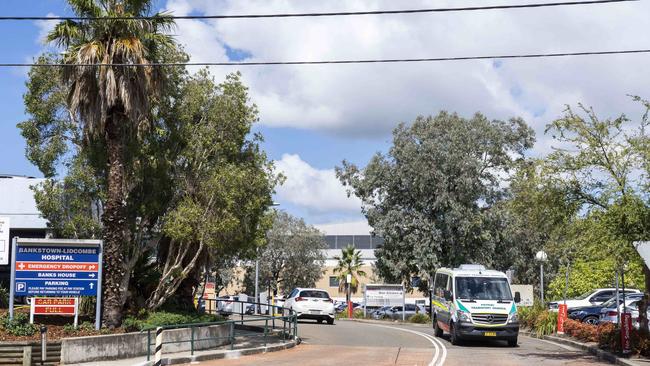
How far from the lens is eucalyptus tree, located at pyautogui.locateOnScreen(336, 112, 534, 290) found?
43031 mm

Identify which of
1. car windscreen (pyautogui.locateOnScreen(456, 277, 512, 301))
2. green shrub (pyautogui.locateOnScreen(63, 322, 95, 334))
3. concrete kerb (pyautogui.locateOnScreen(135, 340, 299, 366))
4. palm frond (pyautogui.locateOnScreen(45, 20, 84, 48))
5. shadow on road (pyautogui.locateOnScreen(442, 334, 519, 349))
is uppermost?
palm frond (pyautogui.locateOnScreen(45, 20, 84, 48))

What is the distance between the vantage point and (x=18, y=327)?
693 inches

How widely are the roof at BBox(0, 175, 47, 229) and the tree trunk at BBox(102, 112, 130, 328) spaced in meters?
13.6

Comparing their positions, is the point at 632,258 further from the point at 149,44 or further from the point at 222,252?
the point at 149,44

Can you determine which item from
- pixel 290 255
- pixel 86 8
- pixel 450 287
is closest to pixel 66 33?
pixel 86 8

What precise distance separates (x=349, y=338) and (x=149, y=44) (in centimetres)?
1207

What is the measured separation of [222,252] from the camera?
2278 centimetres

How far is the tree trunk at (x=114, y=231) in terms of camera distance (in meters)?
19.1

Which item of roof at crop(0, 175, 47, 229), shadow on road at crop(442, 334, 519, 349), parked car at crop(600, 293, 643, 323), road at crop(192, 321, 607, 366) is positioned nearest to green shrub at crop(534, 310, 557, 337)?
road at crop(192, 321, 607, 366)

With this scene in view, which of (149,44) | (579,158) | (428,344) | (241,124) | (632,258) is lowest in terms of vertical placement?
(428,344)

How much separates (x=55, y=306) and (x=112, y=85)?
575 cm

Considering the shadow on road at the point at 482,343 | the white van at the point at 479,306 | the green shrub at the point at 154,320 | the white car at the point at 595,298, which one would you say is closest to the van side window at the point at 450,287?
the white van at the point at 479,306

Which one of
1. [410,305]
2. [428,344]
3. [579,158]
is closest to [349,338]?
[428,344]

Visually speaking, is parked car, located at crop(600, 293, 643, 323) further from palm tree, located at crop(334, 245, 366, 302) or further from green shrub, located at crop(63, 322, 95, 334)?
palm tree, located at crop(334, 245, 366, 302)
